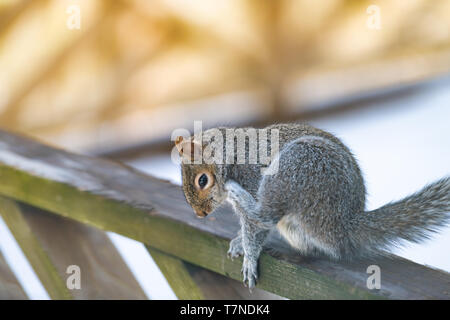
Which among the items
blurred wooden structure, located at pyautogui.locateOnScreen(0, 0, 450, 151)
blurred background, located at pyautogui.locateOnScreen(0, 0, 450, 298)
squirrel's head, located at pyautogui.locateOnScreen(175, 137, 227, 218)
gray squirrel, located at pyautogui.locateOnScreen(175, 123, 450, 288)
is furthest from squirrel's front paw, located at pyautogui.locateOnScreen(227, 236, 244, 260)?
blurred wooden structure, located at pyautogui.locateOnScreen(0, 0, 450, 151)

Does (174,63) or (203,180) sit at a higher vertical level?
(174,63)

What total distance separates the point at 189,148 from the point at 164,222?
18 centimetres

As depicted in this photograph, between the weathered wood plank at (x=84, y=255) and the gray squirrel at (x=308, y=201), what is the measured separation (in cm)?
21

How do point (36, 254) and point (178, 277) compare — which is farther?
point (36, 254)

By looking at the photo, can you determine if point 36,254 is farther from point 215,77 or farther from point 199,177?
point 215,77

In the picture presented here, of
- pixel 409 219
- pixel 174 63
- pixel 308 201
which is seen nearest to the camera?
pixel 409 219

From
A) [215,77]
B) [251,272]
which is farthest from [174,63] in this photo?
[251,272]

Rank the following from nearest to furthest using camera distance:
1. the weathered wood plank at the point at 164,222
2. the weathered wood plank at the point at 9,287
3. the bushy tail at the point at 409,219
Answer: the weathered wood plank at the point at 164,222 → the bushy tail at the point at 409,219 → the weathered wood plank at the point at 9,287

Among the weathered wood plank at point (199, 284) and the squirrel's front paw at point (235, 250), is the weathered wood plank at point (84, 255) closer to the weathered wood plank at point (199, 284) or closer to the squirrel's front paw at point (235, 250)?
the weathered wood plank at point (199, 284)

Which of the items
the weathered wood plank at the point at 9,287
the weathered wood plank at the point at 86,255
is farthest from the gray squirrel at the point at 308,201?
the weathered wood plank at the point at 9,287

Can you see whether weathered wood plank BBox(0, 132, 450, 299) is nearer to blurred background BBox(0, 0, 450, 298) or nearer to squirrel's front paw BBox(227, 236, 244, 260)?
squirrel's front paw BBox(227, 236, 244, 260)

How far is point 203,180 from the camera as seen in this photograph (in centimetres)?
129

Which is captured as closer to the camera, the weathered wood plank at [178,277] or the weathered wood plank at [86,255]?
the weathered wood plank at [178,277]

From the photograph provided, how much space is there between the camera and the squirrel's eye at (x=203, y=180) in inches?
50.6
